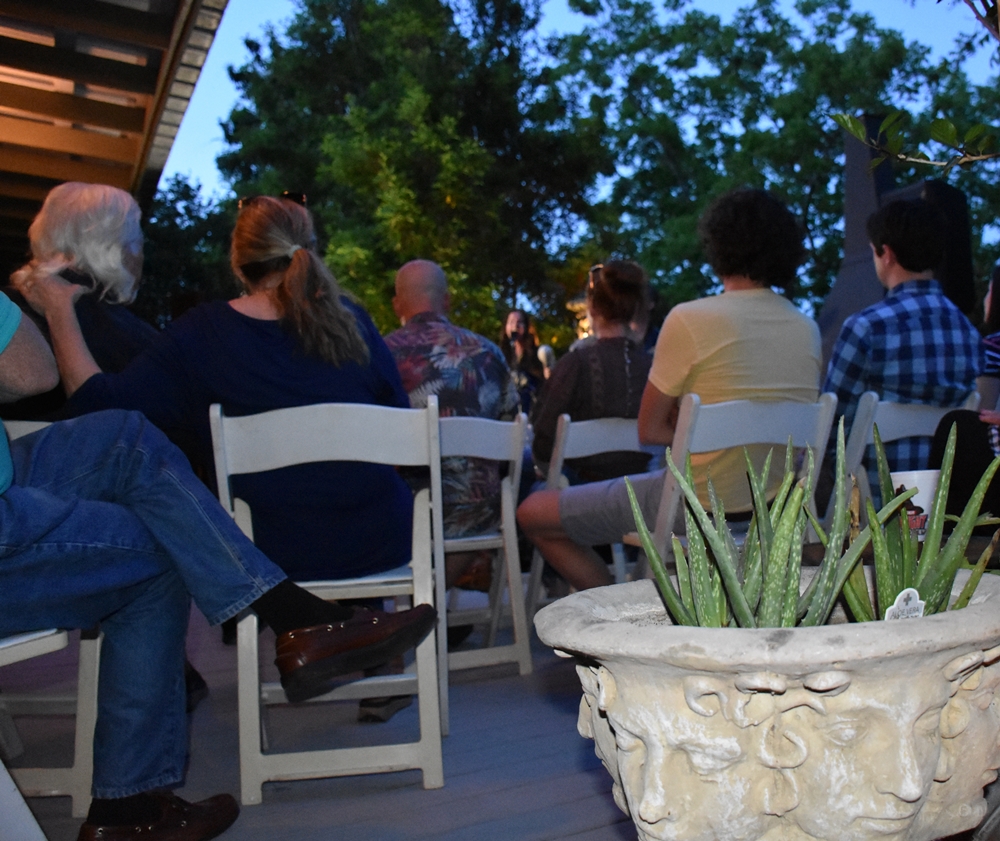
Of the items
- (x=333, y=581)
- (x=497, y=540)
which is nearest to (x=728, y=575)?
(x=333, y=581)

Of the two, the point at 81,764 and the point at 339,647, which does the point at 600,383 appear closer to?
the point at 339,647

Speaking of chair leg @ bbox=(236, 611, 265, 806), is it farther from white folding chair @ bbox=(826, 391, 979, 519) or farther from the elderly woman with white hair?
white folding chair @ bbox=(826, 391, 979, 519)

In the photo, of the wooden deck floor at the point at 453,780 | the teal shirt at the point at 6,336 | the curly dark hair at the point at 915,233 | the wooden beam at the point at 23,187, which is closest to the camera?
the teal shirt at the point at 6,336

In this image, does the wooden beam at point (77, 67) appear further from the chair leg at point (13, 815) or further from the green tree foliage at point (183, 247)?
the green tree foliage at point (183, 247)

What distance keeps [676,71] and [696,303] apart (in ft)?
67.2

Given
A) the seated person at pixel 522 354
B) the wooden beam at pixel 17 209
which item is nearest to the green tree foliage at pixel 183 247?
the wooden beam at pixel 17 209

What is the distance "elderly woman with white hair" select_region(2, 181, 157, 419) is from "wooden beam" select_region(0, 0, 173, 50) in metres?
2.36

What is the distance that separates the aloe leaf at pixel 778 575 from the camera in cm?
96

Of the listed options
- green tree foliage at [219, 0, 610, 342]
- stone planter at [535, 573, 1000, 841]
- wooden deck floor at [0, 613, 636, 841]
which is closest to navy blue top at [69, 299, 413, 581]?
wooden deck floor at [0, 613, 636, 841]

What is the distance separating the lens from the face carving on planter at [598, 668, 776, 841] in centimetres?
87

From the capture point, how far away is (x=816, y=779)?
0.87m

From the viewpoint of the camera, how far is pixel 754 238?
2773 mm

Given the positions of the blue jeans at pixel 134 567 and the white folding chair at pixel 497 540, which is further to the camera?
the white folding chair at pixel 497 540

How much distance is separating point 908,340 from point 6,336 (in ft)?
8.24
